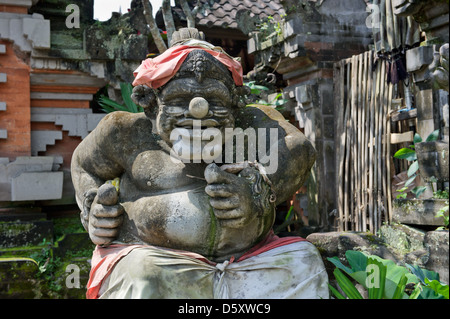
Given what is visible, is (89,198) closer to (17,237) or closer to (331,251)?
(331,251)

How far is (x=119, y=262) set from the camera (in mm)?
2162

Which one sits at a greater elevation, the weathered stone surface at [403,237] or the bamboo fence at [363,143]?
the bamboo fence at [363,143]

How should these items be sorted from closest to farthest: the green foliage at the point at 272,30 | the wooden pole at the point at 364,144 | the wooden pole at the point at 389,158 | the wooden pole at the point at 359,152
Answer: the wooden pole at the point at 389,158 < the wooden pole at the point at 364,144 < the wooden pole at the point at 359,152 < the green foliage at the point at 272,30

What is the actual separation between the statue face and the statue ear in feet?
0.28

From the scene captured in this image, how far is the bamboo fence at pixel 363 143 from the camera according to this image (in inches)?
189

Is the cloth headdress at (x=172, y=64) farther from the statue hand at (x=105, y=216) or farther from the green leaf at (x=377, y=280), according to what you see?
the green leaf at (x=377, y=280)

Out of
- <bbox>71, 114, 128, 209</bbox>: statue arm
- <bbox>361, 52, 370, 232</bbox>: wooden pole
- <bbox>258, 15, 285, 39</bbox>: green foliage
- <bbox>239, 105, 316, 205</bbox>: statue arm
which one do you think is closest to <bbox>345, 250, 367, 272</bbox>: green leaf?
<bbox>239, 105, 316, 205</bbox>: statue arm

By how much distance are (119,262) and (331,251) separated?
2017 mm

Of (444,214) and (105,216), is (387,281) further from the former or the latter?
(105,216)

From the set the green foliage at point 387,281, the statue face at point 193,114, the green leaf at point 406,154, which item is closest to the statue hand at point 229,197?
the statue face at point 193,114

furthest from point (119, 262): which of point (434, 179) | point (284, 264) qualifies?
point (434, 179)

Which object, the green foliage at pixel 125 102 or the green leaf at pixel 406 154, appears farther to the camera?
the green foliage at pixel 125 102

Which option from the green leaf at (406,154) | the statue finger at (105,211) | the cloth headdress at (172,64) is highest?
the cloth headdress at (172,64)

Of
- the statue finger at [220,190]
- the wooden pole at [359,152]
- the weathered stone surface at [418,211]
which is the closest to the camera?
the statue finger at [220,190]
